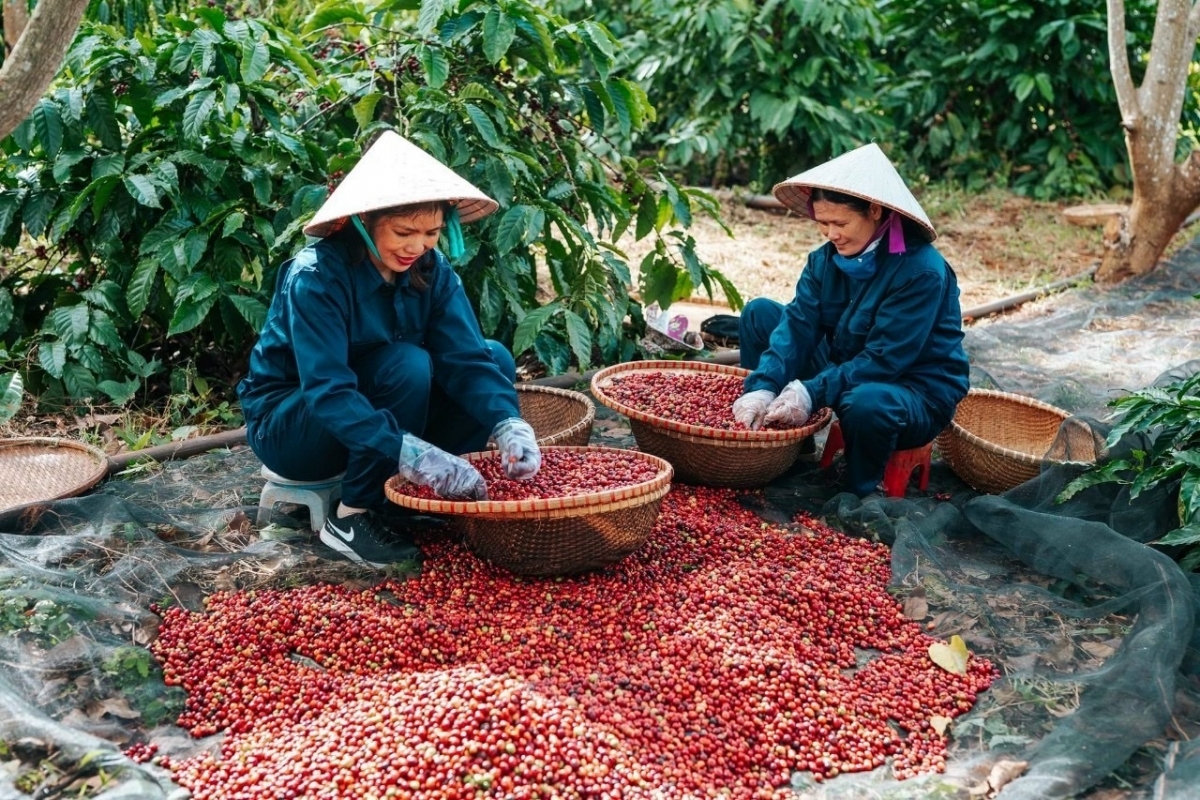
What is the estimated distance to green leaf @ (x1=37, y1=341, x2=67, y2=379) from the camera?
354 centimetres

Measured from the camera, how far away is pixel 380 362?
2723 millimetres

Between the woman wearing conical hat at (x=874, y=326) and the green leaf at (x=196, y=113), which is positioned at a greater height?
the green leaf at (x=196, y=113)

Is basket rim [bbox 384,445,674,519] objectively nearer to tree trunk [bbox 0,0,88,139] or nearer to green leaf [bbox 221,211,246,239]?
tree trunk [bbox 0,0,88,139]

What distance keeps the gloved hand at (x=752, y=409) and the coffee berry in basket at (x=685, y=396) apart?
3 cm

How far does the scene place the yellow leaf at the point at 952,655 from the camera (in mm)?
2346

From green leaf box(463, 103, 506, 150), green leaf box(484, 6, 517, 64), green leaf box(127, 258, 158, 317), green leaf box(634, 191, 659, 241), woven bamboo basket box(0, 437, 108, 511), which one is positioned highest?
green leaf box(484, 6, 517, 64)

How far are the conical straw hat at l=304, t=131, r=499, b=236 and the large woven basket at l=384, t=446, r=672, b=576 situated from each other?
2.08ft

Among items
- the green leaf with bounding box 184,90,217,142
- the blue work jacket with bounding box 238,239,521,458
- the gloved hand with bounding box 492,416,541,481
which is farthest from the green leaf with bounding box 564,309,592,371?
the green leaf with bounding box 184,90,217,142

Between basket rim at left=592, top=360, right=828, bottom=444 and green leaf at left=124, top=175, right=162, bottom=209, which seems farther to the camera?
green leaf at left=124, top=175, right=162, bottom=209

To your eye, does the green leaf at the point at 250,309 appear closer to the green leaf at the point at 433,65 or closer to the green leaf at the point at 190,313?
the green leaf at the point at 190,313

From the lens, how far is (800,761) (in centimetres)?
206

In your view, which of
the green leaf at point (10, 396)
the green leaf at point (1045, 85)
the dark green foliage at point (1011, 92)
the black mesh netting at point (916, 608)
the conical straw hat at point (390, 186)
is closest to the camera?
the black mesh netting at point (916, 608)

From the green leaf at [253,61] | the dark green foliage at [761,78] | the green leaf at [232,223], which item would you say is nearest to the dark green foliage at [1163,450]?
the green leaf at [232,223]

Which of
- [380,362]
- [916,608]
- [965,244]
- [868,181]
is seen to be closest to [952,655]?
[916,608]
